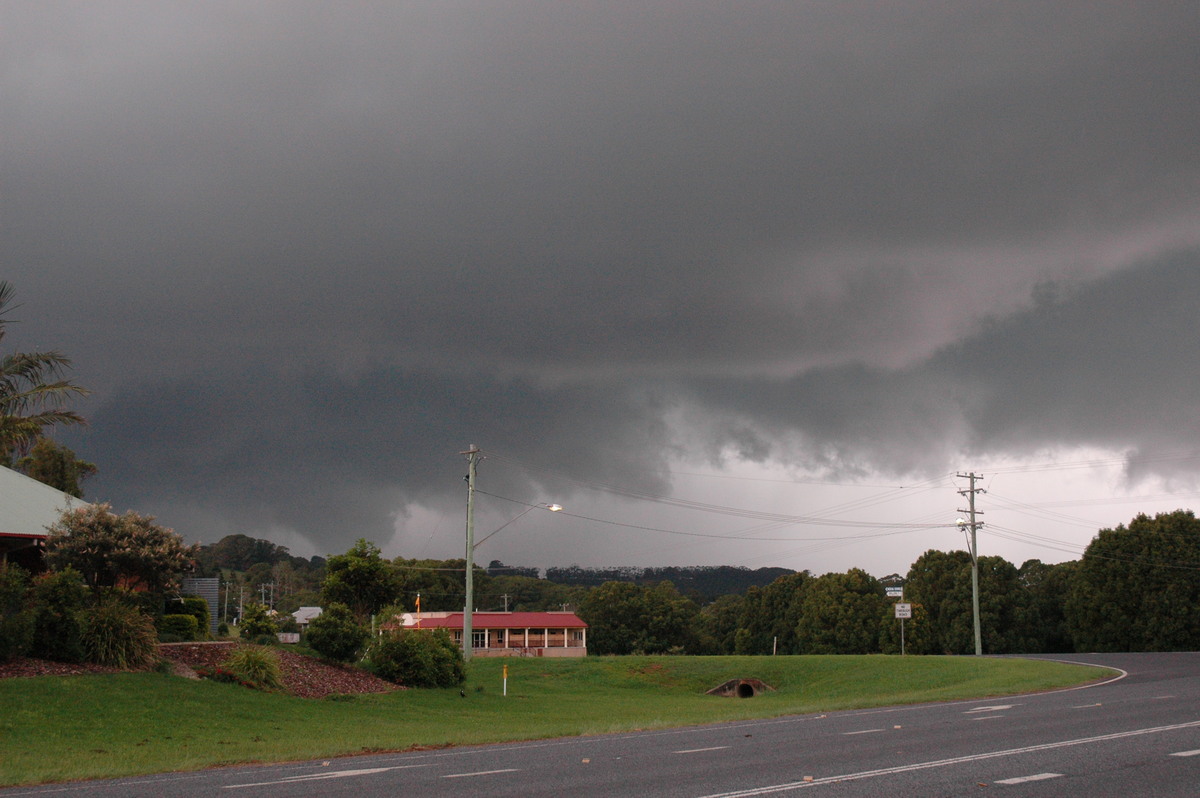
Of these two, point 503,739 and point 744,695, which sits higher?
point 503,739

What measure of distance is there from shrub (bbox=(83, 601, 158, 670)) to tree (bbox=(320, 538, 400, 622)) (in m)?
11.6

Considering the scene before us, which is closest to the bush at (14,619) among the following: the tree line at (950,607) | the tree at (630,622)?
the tree line at (950,607)

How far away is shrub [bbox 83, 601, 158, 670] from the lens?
2716 centimetres

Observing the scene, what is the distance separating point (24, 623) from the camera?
995 inches

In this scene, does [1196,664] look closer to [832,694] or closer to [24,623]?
[832,694]

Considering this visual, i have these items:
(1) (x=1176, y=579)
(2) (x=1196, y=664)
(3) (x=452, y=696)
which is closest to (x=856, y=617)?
(1) (x=1176, y=579)

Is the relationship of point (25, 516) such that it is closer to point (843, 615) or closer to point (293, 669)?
point (293, 669)

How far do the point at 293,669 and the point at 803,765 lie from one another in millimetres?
23716

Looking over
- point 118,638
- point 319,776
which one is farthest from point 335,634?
point 319,776

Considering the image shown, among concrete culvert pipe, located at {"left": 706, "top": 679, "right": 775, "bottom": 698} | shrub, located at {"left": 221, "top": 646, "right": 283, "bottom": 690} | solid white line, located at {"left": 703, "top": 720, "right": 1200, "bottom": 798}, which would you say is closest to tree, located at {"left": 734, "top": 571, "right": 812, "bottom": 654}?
concrete culvert pipe, located at {"left": 706, "top": 679, "right": 775, "bottom": 698}

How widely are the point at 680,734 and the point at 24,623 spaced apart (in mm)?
17606

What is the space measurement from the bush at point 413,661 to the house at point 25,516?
12.1 m

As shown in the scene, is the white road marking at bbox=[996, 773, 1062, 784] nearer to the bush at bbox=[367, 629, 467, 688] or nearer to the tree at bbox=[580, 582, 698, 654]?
the bush at bbox=[367, 629, 467, 688]

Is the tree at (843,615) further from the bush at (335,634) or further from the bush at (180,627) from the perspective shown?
the bush at (180,627)
